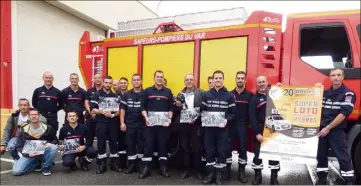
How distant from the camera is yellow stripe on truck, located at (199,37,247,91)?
4.32m

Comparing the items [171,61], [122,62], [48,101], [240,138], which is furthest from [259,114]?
[48,101]

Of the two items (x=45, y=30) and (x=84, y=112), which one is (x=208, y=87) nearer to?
(x=84, y=112)

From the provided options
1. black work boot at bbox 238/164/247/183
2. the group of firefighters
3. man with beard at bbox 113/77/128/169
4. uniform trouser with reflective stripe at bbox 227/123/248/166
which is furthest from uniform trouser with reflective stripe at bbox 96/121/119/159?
black work boot at bbox 238/164/247/183

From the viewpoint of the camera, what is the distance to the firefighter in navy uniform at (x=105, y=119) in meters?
4.79

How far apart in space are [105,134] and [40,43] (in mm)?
5879

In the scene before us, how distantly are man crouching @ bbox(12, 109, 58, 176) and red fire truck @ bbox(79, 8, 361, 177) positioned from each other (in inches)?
62.3

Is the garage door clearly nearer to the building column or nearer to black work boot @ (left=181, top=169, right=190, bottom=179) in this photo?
the building column

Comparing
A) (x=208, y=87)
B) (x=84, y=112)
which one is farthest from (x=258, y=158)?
(x=84, y=112)

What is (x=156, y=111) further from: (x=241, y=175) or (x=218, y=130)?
(x=241, y=175)

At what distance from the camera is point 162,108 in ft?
14.5

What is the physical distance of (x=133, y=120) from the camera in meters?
4.61

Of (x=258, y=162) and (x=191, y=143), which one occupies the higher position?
(x=191, y=143)

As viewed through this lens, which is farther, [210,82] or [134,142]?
[134,142]

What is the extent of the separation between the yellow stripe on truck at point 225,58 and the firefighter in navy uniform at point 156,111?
629mm
